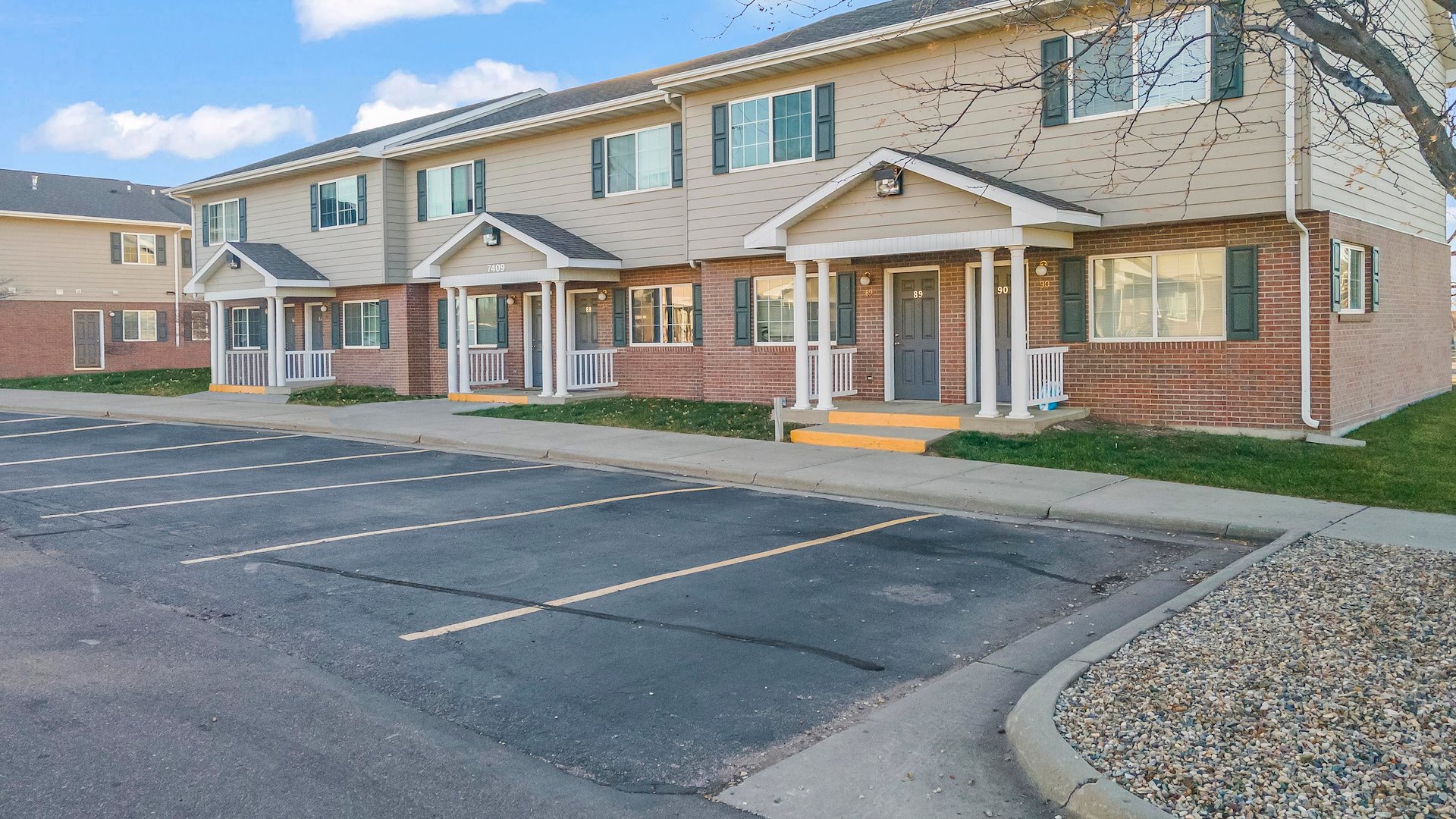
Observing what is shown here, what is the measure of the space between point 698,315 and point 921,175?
6.82m

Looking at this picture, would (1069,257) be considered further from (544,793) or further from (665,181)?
(544,793)

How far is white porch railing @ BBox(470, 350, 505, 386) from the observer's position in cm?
2525

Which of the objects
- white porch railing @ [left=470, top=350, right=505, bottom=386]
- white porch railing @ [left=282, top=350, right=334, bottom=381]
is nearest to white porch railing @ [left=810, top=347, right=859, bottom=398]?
white porch railing @ [left=470, top=350, right=505, bottom=386]

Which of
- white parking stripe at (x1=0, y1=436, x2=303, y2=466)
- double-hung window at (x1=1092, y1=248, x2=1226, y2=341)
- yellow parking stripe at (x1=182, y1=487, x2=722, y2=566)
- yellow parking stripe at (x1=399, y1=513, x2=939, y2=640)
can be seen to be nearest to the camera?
yellow parking stripe at (x1=399, y1=513, x2=939, y2=640)

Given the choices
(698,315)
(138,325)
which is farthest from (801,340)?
(138,325)

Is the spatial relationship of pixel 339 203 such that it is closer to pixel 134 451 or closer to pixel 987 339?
pixel 134 451

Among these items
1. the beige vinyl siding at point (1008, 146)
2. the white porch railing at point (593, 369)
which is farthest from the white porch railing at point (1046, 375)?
the white porch railing at point (593, 369)

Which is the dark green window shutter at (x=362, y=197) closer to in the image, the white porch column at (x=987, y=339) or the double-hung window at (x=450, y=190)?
the double-hung window at (x=450, y=190)

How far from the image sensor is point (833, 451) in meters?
15.1

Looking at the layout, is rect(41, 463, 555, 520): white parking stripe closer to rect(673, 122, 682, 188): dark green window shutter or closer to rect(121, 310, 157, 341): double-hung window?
rect(673, 122, 682, 188): dark green window shutter

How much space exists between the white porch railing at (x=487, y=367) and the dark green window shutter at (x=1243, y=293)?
16.0 metres

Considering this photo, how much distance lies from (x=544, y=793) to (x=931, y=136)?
14359 millimetres

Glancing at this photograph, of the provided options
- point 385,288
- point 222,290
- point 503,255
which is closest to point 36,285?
point 222,290

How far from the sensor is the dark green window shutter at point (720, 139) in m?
19.8
